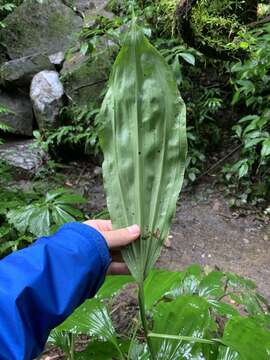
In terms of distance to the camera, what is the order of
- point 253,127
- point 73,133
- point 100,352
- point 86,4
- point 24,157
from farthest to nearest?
point 86,4
point 73,133
point 24,157
point 253,127
point 100,352

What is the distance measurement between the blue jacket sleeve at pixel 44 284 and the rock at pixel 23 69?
454cm

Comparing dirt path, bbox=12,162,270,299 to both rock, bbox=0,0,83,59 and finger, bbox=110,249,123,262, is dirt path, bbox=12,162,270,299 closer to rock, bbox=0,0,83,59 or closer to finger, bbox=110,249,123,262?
finger, bbox=110,249,123,262

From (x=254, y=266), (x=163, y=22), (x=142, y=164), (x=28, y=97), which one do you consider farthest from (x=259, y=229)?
(x=28, y=97)

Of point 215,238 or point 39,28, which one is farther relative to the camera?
point 39,28

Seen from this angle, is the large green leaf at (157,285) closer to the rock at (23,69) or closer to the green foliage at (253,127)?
the green foliage at (253,127)

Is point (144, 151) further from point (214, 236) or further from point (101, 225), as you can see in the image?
point (214, 236)

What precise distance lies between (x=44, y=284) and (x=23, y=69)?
4.72 meters

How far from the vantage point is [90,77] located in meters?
4.87

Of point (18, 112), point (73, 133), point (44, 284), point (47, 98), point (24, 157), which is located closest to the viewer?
point (44, 284)

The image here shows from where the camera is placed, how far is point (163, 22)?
4355mm

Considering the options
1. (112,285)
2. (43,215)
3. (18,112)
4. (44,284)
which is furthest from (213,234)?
(18,112)

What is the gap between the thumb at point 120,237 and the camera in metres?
→ 0.99

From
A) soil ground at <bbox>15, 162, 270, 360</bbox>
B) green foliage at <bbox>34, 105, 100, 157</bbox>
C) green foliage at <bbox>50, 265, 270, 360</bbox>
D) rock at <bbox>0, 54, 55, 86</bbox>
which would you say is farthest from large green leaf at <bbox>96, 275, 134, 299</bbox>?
rock at <bbox>0, 54, 55, 86</bbox>

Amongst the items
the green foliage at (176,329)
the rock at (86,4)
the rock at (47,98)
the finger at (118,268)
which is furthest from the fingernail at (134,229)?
the rock at (86,4)
